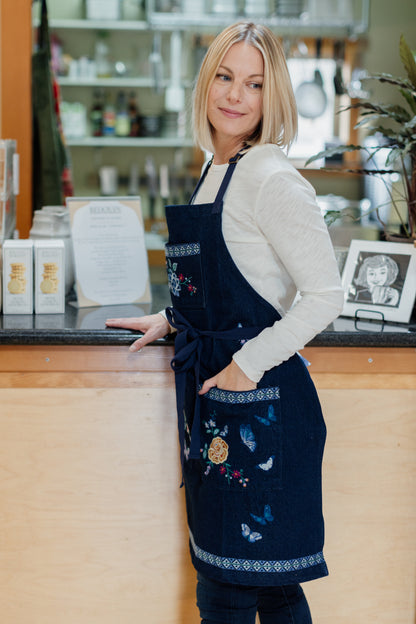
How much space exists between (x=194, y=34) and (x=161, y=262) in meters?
1.88

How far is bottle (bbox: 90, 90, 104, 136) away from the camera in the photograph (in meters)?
5.15

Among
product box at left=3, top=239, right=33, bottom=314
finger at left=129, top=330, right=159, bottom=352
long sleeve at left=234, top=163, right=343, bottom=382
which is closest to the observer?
long sleeve at left=234, top=163, right=343, bottom=382

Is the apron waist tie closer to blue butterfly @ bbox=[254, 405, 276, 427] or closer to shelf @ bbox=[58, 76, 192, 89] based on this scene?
blue butterfly @ bbox=[254, 405, 276, 427]

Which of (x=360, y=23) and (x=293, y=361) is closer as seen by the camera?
(x=293, y=361)

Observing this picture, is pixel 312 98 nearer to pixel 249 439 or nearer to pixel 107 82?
pixel 107 82

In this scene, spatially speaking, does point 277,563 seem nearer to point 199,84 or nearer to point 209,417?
point 209,417

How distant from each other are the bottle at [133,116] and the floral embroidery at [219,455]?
4.02m

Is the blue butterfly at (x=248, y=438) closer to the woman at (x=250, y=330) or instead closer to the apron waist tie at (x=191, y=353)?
the woman at (x=250, y=330)

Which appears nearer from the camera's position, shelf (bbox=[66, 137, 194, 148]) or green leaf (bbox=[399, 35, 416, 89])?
green leaf (bbox=[399, 35, 416, 89])

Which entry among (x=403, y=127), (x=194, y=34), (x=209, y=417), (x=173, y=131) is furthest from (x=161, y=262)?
(x=209, y=417)

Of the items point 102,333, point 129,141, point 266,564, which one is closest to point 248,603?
point 266,564

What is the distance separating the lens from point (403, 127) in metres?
1.85

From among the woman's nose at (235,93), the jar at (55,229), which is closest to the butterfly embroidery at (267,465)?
the woman's nose at (235,93)

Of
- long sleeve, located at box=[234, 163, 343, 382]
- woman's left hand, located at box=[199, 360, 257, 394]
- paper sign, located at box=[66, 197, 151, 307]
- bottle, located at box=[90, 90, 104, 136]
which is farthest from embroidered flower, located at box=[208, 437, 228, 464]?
bottle, located at box=[90, 90, 104, 136]
